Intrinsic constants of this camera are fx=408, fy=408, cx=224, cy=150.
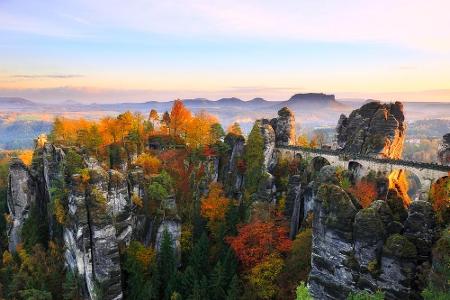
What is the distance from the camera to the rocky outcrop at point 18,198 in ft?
201

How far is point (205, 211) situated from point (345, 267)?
27049 mm

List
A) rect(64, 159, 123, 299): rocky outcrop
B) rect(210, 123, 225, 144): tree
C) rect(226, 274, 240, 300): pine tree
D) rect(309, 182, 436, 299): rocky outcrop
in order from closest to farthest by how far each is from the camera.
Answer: rect(309, 182, 436, 299): rocky outcrop
rect(226, 274, 240, 300): pine tree
rect(64, 159, 123, 299): rocky outcrop
rect(210, 123, 225, 144): tree

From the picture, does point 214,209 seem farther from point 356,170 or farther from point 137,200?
point 356,170

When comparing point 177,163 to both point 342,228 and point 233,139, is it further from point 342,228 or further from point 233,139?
point 342,228

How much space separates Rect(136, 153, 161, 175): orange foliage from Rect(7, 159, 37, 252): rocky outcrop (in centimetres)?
1707

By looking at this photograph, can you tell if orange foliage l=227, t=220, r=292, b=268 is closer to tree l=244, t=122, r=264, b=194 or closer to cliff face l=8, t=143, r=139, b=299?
tree l=244, t=122, r=264, b=194

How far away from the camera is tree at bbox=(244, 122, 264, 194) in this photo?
58250 mm

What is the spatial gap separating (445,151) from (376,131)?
8319 mm

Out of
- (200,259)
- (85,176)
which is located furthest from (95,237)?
(200,259)

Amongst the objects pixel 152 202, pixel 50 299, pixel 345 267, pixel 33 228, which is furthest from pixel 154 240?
pixel 345 267

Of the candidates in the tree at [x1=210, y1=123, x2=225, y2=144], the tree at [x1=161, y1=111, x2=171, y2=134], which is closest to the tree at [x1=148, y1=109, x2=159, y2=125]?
the tree at [x1=161, y1=111, x2=171, y2=134]

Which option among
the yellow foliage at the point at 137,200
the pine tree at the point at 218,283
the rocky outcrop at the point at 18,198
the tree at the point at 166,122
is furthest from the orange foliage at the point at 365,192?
the rocky outcrop at the point at 18,198

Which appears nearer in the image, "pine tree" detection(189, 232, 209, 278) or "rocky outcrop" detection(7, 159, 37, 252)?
"pine tree" detection(189, 232, 209, 278)

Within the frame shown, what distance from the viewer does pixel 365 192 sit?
141ft
